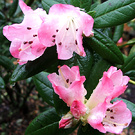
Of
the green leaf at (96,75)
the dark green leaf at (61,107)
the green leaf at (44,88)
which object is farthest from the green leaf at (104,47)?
the green leaf at (44,88)

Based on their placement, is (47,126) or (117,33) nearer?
(47,126)

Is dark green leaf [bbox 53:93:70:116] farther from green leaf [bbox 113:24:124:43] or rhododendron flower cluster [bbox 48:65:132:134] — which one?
green leaf [bbox 113:24:124:43]

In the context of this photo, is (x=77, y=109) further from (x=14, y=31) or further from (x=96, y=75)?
(x=14, y=31)

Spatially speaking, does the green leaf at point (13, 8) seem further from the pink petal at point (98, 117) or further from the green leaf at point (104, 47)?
the pink petal at point (98, 117)

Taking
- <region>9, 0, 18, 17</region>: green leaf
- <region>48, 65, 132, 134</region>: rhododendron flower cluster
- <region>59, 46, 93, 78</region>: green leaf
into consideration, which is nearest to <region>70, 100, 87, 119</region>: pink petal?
<region>48, 65, 132, 134</region>: rhododendron flower cluster

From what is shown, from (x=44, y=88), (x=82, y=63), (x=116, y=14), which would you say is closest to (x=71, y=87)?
(x=82, y=63)
